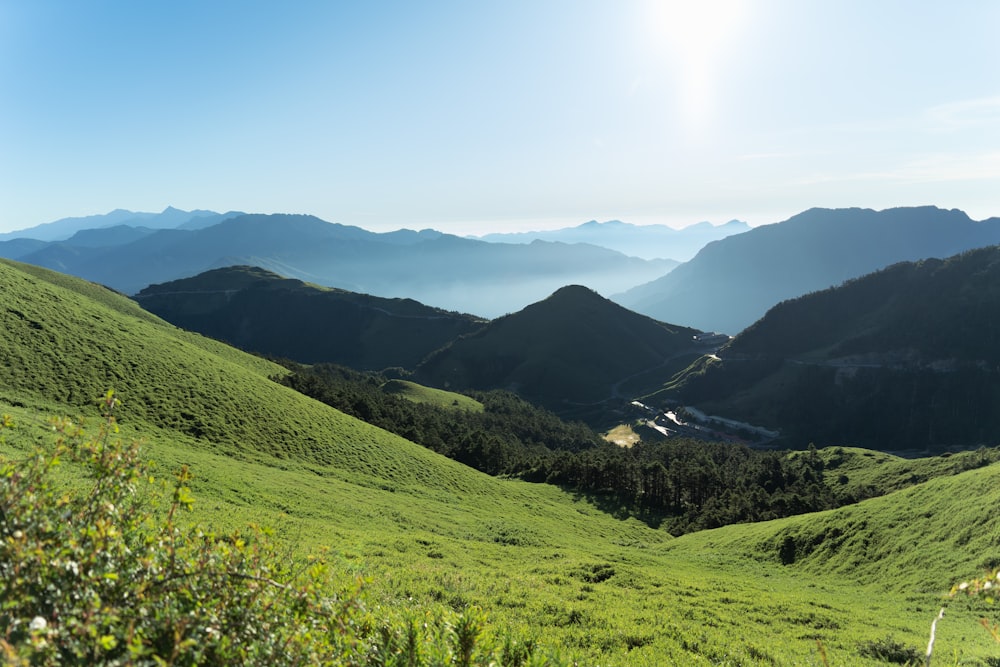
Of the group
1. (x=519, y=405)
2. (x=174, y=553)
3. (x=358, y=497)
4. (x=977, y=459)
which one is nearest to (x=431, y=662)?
(x=174, y=553)

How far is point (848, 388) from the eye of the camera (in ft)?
604

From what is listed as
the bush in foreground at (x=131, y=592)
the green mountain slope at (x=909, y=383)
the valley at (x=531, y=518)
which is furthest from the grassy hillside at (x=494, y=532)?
the green mountain slope at (x=909, y=383)

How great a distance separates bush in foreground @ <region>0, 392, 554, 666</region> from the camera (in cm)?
386

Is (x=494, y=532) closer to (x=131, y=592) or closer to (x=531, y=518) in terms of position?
(x=531, y=518)

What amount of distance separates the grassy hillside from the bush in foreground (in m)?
1.15

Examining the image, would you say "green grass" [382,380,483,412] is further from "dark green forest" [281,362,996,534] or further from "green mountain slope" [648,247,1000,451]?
"green mountain slope" [648,247,1000,451]

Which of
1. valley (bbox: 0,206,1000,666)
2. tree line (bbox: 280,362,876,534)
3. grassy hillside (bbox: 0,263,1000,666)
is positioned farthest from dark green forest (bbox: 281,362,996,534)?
grassy hillside (bbox: 0,263,1000,666)

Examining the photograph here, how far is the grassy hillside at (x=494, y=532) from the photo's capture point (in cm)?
1598

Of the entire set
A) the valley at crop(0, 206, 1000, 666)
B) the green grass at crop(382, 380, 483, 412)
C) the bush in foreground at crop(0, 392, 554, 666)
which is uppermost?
the bush in foreground at crop(0, 392, 554, 666)

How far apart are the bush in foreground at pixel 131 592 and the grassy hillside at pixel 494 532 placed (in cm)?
115

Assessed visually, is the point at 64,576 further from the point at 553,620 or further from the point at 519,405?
the point at 519,405

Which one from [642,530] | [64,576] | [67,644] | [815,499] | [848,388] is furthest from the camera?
[848,388]

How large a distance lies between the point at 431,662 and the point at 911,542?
34653mm

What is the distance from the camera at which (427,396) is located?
148 m
